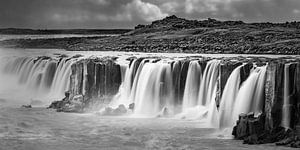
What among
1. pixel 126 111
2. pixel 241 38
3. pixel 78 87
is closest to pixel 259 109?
pixel 126 111

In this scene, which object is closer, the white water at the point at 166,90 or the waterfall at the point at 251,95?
the waterfall at the point at 251,95

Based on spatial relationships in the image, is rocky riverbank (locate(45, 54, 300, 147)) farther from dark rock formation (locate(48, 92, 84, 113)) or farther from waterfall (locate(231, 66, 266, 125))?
waterfall (locate(231, 66, 266, 125))

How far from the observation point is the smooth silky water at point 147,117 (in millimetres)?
29281

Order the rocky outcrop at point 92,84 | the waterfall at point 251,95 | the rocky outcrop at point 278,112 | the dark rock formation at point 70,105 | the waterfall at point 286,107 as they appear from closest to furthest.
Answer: the rocky outcrop at point 278,112 → the waterfall at point 286,107 → the waterfall at point 251,95 → the dark rock formation at point 70,105 → the rocky outcrop at point 92,84

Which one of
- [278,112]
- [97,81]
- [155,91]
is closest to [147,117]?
[155,91]

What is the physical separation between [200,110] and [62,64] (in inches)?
685

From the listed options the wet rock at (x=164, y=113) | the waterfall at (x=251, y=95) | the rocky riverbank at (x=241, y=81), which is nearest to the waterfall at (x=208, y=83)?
the rocky riverbank at (x=241, y=81)

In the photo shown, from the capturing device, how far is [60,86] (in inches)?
1921

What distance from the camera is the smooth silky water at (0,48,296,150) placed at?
2928 centimetres

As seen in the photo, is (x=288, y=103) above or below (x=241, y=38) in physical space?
below

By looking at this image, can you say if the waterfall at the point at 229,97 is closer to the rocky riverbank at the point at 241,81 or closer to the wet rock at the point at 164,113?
the rocky riverbank at the point at 241,81

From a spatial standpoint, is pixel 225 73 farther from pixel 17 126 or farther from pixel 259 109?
pixel 17 126

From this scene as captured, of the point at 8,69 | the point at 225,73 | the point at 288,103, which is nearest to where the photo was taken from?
the point at 288,103

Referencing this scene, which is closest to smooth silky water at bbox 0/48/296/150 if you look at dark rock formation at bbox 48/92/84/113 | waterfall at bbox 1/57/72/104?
waterfall at bbox 1/57/72/104
